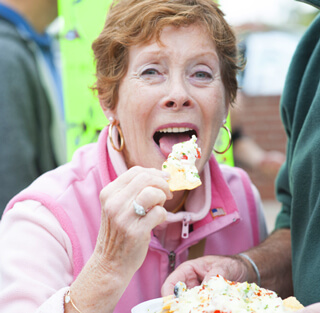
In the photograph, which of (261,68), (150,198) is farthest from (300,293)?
(261,68)

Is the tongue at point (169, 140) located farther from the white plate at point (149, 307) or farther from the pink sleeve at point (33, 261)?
the white plate at point (149, 307)

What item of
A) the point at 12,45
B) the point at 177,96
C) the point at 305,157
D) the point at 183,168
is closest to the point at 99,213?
the point at 183,168

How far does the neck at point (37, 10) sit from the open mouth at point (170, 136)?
2.07 meters

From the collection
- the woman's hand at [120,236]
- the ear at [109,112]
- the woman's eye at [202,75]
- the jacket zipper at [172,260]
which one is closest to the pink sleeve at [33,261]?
the woman's hand at [120,236]

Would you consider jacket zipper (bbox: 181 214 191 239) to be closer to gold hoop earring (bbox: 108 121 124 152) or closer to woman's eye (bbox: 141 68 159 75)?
gold hoop earring (bbox: 108 121 124 152)

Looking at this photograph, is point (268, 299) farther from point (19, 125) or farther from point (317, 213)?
point (19, 125)

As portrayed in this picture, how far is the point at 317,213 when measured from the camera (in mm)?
2115

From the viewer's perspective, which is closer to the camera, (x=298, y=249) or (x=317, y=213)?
(x=317, y=213)

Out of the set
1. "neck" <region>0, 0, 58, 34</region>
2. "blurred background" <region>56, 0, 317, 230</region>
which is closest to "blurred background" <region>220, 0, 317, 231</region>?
"blurred background" <region>56, 0, 317, 230</region>

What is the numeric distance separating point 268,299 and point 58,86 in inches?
117

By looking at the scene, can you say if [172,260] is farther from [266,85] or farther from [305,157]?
[266,85]

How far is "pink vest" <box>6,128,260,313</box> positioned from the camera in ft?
7.23

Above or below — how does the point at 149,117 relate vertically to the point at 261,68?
above

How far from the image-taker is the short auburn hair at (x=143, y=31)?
2.31m
